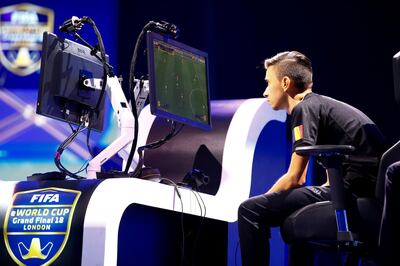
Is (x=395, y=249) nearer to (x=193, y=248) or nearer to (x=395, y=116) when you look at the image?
(x=193, y=248)

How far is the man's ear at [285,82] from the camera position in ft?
11.3

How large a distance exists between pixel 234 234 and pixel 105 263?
114 cm

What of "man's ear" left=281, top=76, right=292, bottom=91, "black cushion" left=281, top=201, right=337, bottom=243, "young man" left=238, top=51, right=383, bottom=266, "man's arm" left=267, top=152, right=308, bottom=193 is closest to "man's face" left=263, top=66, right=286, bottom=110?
"man's ear" left=281, top=76, right=292, bottom=91

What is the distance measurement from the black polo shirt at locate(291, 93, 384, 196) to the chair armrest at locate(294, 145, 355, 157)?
0.73ft

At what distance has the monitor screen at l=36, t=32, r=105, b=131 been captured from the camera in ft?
11.3

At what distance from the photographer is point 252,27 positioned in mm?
5629

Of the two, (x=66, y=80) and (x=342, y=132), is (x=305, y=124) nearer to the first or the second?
(x=342, y=132)

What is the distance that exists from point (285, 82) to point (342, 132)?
1.49ft

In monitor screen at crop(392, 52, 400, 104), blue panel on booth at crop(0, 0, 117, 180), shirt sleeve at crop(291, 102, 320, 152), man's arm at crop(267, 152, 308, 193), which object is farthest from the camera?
blue panel on booth at crop(0, 0, 117, 180)

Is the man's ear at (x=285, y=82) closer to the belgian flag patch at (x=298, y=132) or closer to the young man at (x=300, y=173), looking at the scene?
the young man at (x=300, y=173)

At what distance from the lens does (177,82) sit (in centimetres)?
361

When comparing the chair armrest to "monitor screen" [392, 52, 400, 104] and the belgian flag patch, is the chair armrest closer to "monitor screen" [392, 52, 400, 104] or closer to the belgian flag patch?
the belgian flag patch

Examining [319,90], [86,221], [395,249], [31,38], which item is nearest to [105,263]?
[86,221]

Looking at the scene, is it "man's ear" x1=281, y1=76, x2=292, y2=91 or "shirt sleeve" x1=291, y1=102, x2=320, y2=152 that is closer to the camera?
"shirt sleeve" x1=291, y1=102, x2=320, y2=152
